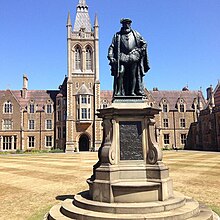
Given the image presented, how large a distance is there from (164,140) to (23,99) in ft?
111

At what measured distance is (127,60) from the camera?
8.38 meters

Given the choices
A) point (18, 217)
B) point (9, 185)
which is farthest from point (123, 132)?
point (9, 185)

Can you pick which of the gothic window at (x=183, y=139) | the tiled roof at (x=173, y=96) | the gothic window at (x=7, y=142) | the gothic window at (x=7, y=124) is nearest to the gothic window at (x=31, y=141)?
the gothic window at (x=7, y=142)

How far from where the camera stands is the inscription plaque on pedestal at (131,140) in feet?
25.0

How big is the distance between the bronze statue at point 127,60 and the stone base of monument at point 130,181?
580 mm

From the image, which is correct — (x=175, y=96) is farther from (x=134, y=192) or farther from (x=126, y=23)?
(x=134, y=192)

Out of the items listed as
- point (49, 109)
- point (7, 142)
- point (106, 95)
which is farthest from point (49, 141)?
point (106, 95)

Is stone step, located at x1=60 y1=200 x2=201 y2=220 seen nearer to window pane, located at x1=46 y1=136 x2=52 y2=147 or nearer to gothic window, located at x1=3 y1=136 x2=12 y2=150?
window pane, located at x1=46 y1=136 x2=52 y2=147

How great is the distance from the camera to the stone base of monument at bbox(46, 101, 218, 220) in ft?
20.6

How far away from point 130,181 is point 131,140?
3.97ft

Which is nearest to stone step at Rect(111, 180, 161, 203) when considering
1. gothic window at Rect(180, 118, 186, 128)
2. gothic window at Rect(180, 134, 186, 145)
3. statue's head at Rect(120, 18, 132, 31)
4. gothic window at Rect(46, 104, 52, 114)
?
statue's head at Rect(120, 18, 132, 31)

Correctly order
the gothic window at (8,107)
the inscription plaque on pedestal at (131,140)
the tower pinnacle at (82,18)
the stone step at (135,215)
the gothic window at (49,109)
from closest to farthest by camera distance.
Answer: the stone step at (135,215) < the inscription plaque on pedestal at (131,140) < the gothic window at (8,107) < the tower pinnacle at (82,18) < the gothic window at (49,109)

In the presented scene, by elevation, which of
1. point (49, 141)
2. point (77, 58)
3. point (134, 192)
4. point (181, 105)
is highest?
point (77, 58)

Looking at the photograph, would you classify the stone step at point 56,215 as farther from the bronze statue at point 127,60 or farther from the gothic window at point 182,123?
the gothic window at point 182,123
